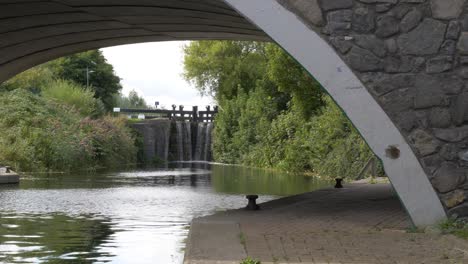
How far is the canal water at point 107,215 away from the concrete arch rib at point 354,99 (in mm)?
2325

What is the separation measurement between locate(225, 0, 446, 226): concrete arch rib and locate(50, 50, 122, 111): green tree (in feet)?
155

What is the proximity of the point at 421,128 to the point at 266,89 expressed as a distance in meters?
31.7

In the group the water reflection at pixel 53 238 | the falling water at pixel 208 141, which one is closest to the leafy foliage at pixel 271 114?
the falling water at pixel 208 141

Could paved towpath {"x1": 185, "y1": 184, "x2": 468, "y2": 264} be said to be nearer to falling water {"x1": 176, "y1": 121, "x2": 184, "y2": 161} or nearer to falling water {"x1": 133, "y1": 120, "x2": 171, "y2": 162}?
falling water {"x1": 133, "y1": 120, "x2": 171, "y2": 162}

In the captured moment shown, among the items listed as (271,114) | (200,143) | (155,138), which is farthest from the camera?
(200,143)

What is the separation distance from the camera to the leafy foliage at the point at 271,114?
27.2 metres

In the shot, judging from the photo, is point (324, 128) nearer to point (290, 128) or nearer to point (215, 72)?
point (290, 128)

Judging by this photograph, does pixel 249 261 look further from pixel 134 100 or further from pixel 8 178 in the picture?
pixel 134 100

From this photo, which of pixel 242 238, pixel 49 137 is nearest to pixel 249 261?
pixel 242 238

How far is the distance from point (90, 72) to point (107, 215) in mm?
42222

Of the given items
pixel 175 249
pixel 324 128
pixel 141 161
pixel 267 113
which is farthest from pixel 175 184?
→ pixel 141 161

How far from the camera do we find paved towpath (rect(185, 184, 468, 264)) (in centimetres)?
657

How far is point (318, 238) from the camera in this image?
766 cm

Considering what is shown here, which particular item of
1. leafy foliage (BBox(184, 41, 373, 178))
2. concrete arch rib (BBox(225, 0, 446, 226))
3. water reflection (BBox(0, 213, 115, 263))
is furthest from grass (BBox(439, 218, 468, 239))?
leafy foliage (BBox(184, 41, 373, 178))
